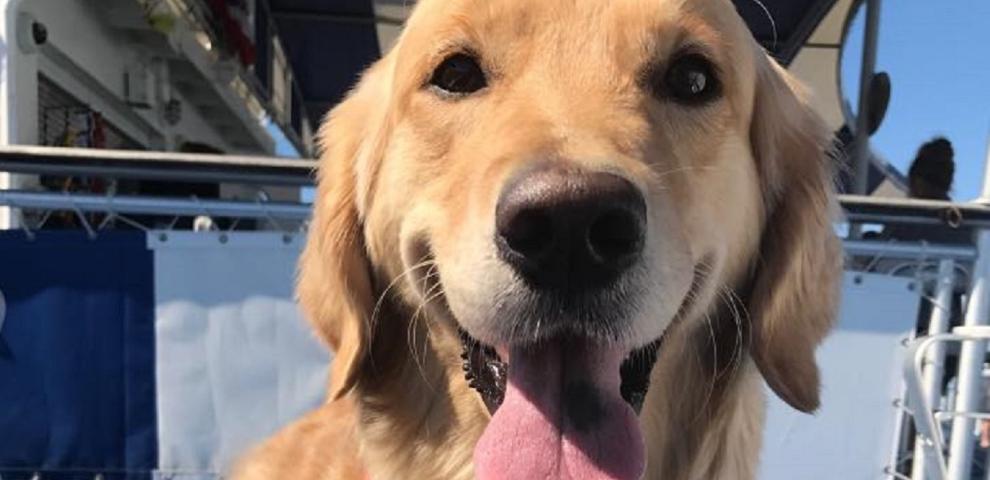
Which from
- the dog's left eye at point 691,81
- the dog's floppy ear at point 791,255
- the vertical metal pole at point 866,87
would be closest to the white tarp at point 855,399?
the dog's floppy ear at point 791,255

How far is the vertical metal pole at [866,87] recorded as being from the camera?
671 centimetres

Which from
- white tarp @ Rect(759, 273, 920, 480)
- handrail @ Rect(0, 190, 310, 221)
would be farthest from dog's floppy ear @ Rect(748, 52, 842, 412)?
handrail @ Rect(0, 190, 310, 221)

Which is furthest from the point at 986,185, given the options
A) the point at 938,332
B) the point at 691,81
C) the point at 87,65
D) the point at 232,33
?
the point at 232,33

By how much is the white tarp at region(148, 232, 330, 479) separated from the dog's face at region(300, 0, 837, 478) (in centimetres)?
69

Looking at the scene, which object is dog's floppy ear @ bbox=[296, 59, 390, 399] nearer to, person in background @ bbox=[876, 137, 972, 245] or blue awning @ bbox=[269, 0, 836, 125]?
person in background @ bbox=[876, 137, 972, 245]

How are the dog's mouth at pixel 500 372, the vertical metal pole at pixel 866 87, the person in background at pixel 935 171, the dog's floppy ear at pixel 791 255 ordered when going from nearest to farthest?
the dog's mouth at pixel 500 372
the dog's floppy ear at pixel 791 255
the person in background at pixel 935 171
the vertical metal pole at pixel 866 87

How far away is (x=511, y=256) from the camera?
1597 millimetres

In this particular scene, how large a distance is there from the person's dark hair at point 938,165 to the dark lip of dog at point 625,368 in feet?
14.6

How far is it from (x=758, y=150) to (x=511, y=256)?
1.01 m

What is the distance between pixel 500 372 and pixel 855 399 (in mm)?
1890

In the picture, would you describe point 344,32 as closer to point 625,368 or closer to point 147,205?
point 147,205

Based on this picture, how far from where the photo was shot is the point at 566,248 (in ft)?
4.98

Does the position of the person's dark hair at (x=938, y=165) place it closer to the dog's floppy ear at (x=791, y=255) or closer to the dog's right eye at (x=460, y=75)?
the dog's floppy ear at (x=791, y=255)

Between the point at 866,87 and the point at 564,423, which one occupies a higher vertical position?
the point at 866,87
